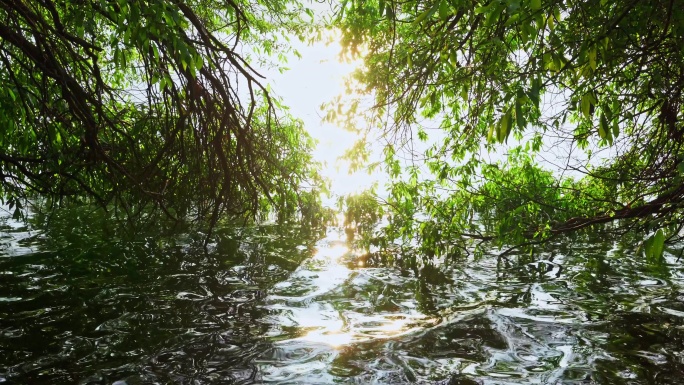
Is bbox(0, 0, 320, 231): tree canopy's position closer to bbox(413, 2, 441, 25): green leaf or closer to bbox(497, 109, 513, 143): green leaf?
bbox(413, 2, 441, 25): green leaf

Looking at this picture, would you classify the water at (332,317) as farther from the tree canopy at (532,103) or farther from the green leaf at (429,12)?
the green leaf at (429,12)

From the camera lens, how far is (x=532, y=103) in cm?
536

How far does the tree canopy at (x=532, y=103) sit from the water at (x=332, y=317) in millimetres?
1146

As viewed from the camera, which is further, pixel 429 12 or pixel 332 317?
pixel 332 317

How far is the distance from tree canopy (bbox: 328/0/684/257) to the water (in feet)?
3.76

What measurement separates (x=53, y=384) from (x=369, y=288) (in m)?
5.04

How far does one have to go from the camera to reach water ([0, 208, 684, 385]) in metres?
5.16

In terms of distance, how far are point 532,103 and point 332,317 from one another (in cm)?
399

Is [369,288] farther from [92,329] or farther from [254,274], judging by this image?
[92,329]

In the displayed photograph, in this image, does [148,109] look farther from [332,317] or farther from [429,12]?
[429,12]

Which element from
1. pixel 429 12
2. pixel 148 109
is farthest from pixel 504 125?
pixel 148 109

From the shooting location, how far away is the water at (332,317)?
5.16m

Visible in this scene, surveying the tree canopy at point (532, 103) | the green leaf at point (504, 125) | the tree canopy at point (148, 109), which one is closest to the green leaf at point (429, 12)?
the tree canopy at point (532, 103)

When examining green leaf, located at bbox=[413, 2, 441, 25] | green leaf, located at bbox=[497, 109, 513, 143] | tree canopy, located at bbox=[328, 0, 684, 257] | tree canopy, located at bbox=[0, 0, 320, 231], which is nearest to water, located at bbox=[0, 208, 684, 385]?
tree canopy, located at bbox=[328, 0, 684, 257]
